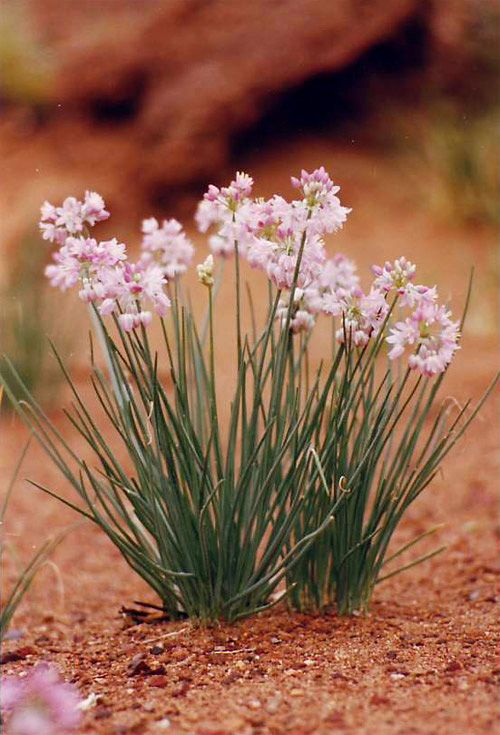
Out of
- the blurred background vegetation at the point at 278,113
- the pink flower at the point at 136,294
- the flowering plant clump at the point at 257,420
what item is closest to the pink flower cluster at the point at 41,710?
the flowering plant clump at the point at 257,420

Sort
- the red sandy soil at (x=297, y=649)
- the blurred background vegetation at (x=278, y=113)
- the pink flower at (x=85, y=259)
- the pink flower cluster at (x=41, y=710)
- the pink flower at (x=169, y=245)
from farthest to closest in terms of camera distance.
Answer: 1. the blurred background vegetation at (x=278, y=113)
2. the pink flower at (x=169, y=245)
3. the pink flower at (x=85, y=259)
4. the red sandy soil at (x=297, y=649)
5. the pink flower cluster at (x=41, y=710)

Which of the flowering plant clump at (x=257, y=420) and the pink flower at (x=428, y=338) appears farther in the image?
the flowering plant clump at (x=257, y=420)

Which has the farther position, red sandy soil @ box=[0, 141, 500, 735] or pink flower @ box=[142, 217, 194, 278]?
pink flower @ box=[142, 217, 194, 278]

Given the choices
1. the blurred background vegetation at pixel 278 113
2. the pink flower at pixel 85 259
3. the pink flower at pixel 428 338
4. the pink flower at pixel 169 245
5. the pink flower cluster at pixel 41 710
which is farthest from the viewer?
the blurred background vegetation at pixel 278 113

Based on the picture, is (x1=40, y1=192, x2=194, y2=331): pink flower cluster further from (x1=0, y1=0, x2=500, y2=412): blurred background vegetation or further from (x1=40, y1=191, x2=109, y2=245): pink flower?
(x1=0, y1=0, x2=500, y2=412): blurred background vegetation

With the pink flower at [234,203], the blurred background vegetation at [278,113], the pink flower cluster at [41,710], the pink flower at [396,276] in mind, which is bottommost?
the pink flower cluster at [41,710]

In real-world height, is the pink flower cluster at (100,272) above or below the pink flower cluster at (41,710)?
above

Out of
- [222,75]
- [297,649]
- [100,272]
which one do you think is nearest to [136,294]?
[100,272]

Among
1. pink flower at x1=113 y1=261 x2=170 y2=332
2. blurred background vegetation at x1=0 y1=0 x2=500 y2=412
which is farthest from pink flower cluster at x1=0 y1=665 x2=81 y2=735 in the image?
blurred background vegetation at x1=0 y1=0 x2=500 y2=412

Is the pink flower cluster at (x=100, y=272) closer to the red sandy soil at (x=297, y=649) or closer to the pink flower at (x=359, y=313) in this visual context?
the pink flower at (x=359, y=313)
